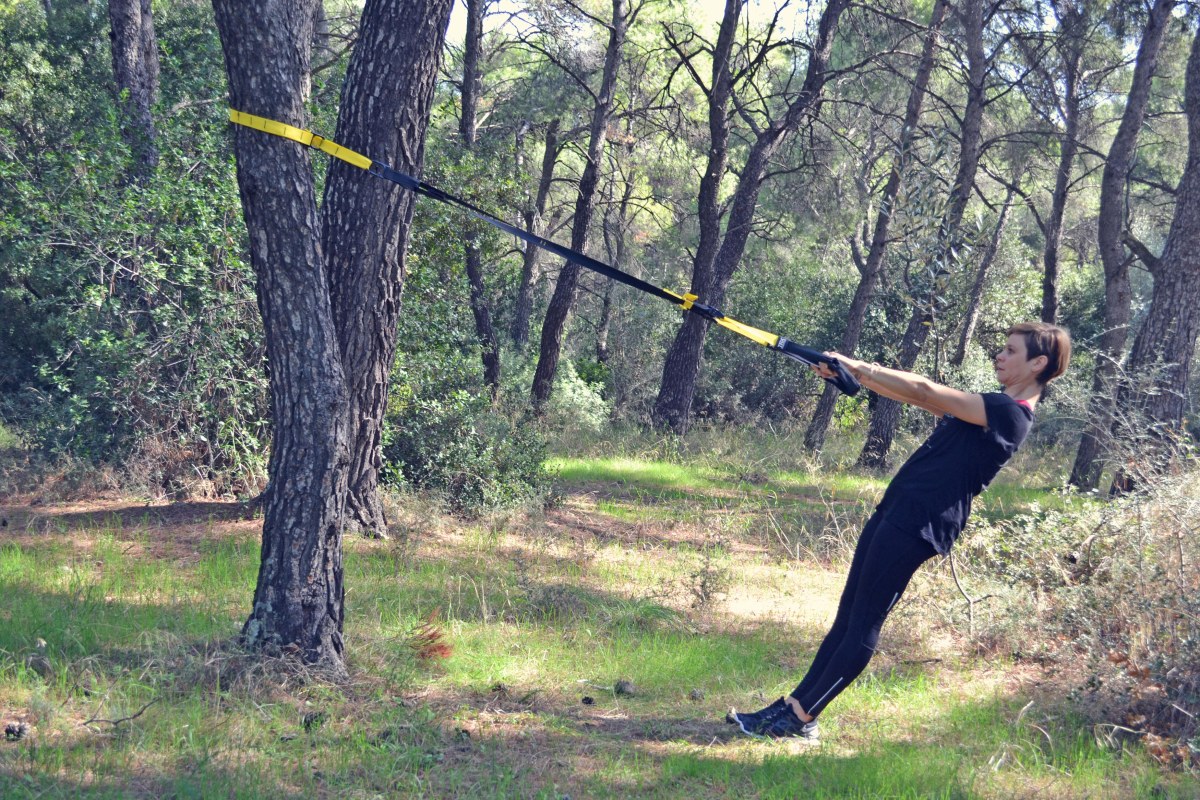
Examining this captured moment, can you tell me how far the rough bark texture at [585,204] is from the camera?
15047 mm

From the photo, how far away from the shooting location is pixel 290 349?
4438mm

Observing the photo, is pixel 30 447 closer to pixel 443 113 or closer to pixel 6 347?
pixel 6 347

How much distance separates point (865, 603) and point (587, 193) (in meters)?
12.8

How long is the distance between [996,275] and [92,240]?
20884 millimetres

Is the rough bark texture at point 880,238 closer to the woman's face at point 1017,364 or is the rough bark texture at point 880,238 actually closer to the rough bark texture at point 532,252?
the rough bark texture at point 532,252

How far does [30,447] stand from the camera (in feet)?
31.4

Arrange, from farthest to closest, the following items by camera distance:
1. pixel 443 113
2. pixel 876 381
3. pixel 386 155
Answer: pixel 443 113, pixel 386 155, pixel 876 381

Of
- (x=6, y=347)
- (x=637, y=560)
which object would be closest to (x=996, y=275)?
(x=637, y=560)

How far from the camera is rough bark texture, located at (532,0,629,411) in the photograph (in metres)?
15.0

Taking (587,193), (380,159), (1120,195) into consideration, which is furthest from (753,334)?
(1120,195)

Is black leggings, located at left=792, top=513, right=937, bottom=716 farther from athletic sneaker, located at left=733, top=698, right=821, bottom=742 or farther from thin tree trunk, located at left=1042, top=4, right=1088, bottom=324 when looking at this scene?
thin tree trunk, located at left=1042, top=4, right=1088, bottom=324

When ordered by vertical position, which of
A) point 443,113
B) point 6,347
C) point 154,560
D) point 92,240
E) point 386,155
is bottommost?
point 154,560

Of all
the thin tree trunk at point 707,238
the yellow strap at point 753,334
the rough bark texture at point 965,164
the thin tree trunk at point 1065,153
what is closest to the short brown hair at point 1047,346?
the yellow strap at point 753,334

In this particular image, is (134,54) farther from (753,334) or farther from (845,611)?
(845,611)
